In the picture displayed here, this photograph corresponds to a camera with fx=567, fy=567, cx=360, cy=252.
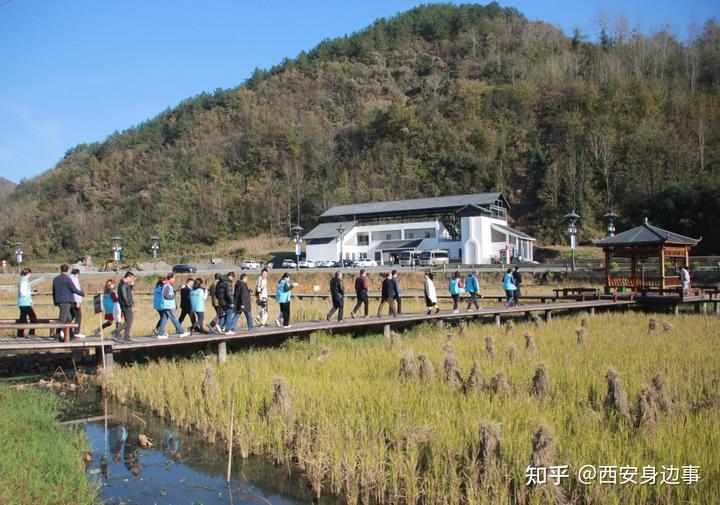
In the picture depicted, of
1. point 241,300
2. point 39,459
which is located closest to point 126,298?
point 241,300

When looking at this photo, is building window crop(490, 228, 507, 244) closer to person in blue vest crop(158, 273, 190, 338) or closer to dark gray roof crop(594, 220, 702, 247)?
dark gray roof crop(594, 220, 702, 247)

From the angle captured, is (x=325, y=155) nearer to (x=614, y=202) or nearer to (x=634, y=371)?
→ (x=614, y=202)

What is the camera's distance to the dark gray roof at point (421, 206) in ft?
182

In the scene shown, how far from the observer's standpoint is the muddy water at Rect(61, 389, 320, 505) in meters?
6.09

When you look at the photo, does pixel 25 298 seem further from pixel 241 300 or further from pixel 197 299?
pixel 241 300

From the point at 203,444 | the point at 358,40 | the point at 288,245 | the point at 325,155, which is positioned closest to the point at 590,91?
the point at 325,155

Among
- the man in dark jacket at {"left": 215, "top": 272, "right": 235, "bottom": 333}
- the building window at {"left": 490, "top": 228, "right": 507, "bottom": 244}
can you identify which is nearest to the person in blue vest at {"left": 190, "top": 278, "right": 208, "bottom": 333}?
the man in dark jacket at {"left": 215, "top": 272, "right": 235, "bottom": 333}

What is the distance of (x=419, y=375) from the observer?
31.3 feet

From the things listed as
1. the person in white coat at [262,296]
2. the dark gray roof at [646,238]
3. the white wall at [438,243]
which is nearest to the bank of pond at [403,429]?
the person in white coat at [262,296]

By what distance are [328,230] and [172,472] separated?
173 ft

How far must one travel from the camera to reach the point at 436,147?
78.4 metres

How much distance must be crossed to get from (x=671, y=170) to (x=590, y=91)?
22133 millimetres

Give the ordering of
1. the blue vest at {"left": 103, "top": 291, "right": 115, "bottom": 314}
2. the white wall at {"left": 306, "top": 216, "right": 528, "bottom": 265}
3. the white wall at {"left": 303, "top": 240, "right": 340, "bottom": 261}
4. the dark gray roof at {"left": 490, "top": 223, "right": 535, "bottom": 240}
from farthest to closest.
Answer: the white wall at {"left": 303, "top": 240, "right": 340, "bottom": 261}, the white wall at {"left": 306, "top": 216, "right": 528, "bottom": 265}, the dark gray roof at {"left": 490, "top": 223, "right": 535, "bottom": 240}, the blue vest at {"left": 103, "top": 291, "right": 115, "bottom": 314}

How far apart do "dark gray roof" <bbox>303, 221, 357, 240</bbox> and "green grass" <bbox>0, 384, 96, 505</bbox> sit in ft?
161
